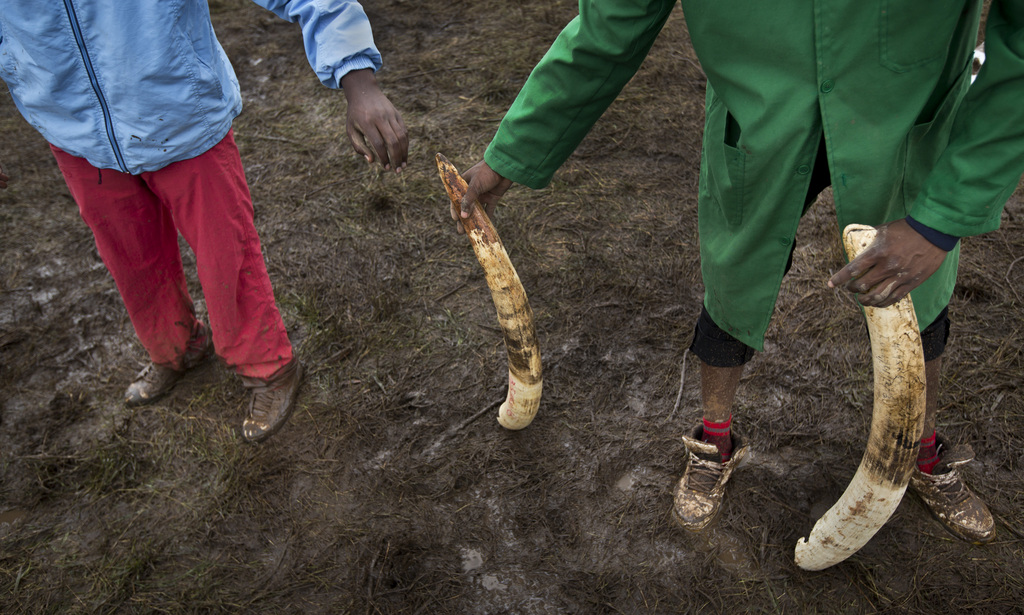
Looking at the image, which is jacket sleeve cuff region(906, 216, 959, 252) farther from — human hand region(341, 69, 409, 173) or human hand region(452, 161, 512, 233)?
human hand region(341, 69, 409, 173)

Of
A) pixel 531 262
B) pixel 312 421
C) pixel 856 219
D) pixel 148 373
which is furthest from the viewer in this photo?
pixel 531 262

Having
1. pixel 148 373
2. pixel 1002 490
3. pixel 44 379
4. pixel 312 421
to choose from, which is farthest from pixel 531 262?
pixel 44 379

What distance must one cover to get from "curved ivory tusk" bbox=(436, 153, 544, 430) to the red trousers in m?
0.78

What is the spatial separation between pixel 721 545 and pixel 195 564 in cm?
163

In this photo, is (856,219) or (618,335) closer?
(856,219)

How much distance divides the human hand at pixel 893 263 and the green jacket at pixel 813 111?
0.05 m

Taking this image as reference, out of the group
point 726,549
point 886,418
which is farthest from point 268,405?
point 886,418

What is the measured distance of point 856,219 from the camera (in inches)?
53.9

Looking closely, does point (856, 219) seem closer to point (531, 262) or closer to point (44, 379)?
point (531, 262)

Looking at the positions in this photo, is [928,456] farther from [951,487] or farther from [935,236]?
[935,236]

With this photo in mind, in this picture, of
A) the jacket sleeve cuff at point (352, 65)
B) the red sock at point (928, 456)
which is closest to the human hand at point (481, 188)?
the jacket sleeve cuff at point (352, 65)

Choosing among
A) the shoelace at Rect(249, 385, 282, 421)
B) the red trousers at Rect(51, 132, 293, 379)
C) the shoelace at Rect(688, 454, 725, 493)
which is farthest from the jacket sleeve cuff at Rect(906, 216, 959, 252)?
the shoelace at Rect(249, 385, 282, 421)

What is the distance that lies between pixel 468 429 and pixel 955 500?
1.52 meters

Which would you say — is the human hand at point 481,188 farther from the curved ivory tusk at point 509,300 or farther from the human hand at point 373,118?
the human hand at point 373,118
